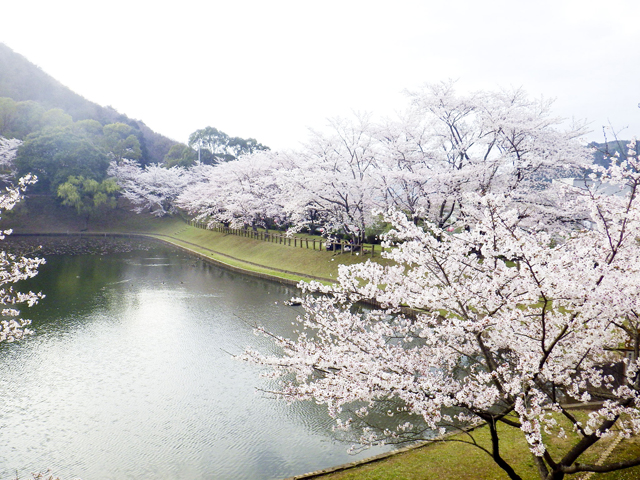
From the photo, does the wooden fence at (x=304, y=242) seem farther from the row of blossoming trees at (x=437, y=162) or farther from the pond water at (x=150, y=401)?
the pond water at (x=150, y=401)

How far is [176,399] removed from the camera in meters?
10.6

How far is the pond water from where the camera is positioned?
26.9 ft

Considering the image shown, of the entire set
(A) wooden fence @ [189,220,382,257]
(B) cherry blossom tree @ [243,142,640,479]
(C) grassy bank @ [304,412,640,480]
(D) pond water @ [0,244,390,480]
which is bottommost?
(D) pond water @ [0,244,390,480]

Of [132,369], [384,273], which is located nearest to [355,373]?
[384,273]

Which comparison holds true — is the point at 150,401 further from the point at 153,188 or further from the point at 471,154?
the point at 153,188

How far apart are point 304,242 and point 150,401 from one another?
2096cm

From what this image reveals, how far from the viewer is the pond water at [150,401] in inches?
323

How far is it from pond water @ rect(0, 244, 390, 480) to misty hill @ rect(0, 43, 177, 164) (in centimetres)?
7452

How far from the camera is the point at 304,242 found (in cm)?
3091

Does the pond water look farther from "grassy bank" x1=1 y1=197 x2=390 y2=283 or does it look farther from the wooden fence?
the wooden fence

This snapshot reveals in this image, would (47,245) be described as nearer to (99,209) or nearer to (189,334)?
(99,209)

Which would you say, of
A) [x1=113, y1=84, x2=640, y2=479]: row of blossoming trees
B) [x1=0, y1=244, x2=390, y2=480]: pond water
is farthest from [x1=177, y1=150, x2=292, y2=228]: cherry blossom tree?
[x1=113, y1=84, x2=640, y2=479]: row of blossoming trees

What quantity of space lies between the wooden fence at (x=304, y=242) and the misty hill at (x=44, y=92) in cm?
5278

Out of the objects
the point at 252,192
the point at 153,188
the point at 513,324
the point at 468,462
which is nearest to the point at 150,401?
the point at 468,462
